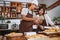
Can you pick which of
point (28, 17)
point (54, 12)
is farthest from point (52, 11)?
point (28, 17)

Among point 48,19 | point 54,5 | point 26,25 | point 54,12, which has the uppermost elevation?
point 54,5

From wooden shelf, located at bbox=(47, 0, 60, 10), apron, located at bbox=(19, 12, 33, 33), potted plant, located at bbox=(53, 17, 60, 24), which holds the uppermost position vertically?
wooden shelf, located at bbox=(47, 0, 60, 10)

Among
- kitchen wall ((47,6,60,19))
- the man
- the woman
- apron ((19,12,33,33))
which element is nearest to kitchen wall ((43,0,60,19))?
kitchen wall ((47,6,60,19))

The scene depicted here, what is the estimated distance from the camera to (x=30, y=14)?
2.29m

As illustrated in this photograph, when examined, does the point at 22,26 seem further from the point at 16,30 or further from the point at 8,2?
the point at 8,2

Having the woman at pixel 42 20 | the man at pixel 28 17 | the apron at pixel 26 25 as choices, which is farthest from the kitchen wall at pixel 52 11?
the apron at pixel 26 25

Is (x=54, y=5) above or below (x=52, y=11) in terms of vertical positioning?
above

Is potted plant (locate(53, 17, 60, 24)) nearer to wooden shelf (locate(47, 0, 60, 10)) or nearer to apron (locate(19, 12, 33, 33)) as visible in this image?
wooden shelf (locate(47, 0, 60, 10))

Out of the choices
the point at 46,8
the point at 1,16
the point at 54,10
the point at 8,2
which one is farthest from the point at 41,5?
the point at 1,16

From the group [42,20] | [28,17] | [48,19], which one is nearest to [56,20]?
[48,19]

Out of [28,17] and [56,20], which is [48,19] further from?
[28,17]

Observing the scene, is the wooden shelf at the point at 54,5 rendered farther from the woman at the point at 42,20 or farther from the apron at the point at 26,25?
the apron at the point at 26,25

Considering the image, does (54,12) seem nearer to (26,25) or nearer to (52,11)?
(52,11)

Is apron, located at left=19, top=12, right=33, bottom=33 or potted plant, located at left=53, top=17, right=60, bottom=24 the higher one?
potted plant, located at left=53, top=17, right=60, bottom=24
